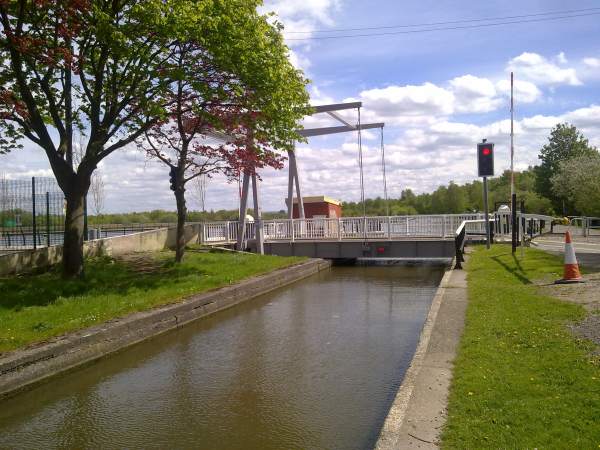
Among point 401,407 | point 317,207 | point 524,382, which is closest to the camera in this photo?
point 401,407

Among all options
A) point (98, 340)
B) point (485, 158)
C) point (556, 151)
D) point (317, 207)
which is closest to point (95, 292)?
point (98, 340)

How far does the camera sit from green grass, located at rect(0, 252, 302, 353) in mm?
8016

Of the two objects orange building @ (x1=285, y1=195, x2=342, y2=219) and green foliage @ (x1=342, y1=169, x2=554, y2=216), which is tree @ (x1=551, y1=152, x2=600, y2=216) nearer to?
green foliage @ (x1=342, y1=169, x2=554, y2=216)

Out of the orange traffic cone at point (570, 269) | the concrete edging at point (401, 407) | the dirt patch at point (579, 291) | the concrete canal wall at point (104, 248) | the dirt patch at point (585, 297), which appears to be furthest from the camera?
the concrete canal wall at point (104, 248)

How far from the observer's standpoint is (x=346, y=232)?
77.7ft

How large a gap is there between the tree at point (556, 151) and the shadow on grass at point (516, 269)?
4776 cm

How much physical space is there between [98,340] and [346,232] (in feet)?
54.5

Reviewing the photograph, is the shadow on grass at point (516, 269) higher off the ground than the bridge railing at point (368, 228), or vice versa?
the bridge railing at point (368, 228)

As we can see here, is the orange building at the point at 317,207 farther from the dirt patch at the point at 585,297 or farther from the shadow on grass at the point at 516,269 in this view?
the dirt patch at the point at 585,297

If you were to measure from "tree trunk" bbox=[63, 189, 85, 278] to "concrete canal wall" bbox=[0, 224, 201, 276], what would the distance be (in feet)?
6.45

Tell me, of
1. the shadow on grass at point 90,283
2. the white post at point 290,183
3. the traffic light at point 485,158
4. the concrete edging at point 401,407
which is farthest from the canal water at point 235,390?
the white post at point 290,183

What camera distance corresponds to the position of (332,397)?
5789mm

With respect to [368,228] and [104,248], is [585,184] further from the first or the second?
[104,248]

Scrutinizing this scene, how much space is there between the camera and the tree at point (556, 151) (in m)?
58.8
